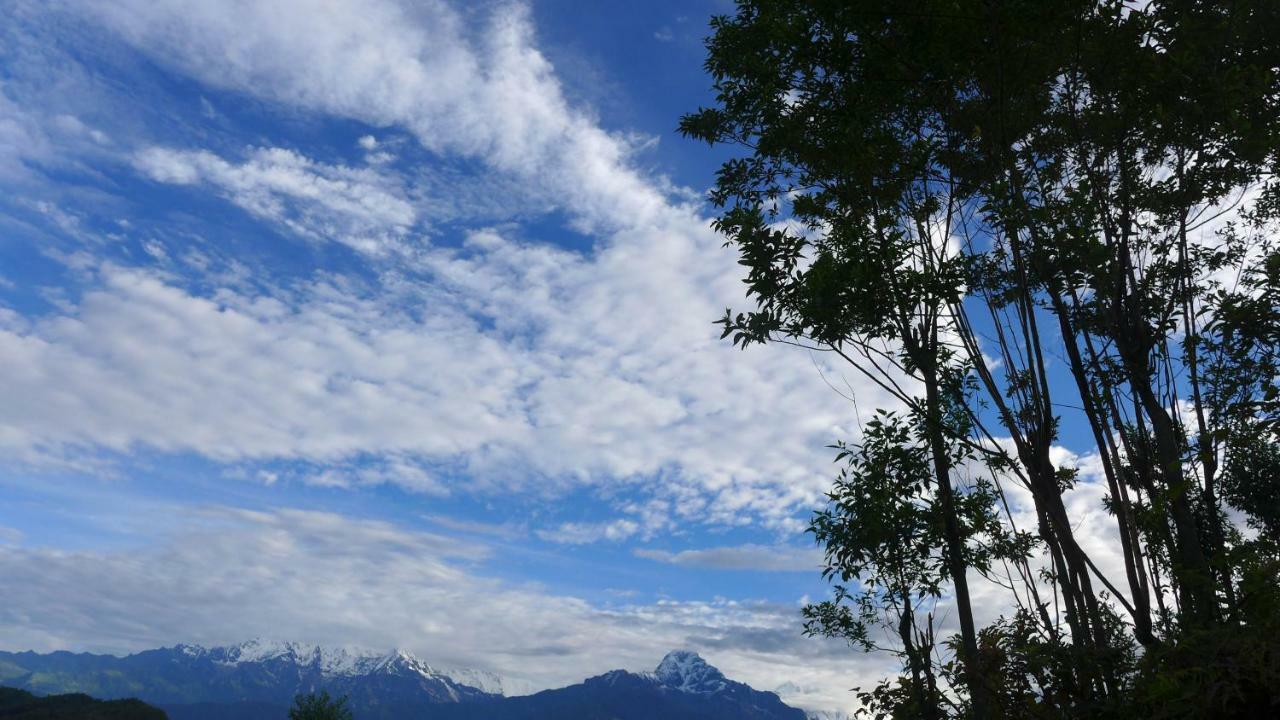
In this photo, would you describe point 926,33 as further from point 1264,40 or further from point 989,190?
point 1264,40

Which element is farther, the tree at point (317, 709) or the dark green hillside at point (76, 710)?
the dark green hillside at point (76, 710)

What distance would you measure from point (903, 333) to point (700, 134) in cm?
610

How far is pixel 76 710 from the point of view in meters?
99.1

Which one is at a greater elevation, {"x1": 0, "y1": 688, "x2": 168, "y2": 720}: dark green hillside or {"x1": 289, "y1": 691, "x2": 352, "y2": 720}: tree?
{"x1": 289, "y1": 691, "x2": 352, "y2": 720}: tree

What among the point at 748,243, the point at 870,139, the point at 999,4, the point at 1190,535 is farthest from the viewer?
the point at 870,139

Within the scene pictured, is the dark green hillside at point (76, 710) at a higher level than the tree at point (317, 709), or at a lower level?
lower

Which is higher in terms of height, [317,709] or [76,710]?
[317,709]

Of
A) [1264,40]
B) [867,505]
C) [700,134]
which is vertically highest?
[700,134]

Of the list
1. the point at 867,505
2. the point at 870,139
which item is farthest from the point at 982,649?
the point at 870,139

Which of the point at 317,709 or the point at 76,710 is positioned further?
the point at 76,710

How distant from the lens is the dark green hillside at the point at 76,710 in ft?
315

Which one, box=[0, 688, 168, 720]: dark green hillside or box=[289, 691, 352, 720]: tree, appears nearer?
box=[289, 691, 352, 720]: tree

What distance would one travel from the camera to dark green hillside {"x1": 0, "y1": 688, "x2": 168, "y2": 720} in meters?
96.1

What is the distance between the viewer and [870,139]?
1083cm
